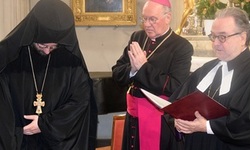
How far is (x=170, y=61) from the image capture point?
3783 millimetres

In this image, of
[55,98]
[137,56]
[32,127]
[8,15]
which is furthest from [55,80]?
[8,15]

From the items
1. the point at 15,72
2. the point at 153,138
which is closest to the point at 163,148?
the point at 153,138

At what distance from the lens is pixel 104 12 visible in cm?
707

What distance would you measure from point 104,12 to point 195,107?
4463 mm

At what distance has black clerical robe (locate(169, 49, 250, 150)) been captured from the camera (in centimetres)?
277

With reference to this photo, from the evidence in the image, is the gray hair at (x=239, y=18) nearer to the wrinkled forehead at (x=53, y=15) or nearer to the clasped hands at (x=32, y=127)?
the wrinkled forehead at (x=53, y=15)

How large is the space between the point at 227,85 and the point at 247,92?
0.60 ft

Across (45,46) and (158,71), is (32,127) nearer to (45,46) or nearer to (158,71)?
(45,46)

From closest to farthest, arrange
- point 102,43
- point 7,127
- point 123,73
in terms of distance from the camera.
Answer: point 7,127 < point 123,73 < point 102,43

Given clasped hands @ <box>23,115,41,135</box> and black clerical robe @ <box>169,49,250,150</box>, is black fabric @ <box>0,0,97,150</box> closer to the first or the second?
clasped hands @ <box>23,115,41,135</box>

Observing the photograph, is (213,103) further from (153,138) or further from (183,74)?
(153,138)

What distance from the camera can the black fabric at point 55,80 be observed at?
9.87 feet

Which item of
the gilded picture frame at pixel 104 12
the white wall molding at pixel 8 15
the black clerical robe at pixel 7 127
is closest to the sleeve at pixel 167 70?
the black clerical robe at pixel 7 127

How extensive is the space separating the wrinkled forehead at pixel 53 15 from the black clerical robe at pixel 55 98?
299 mm
